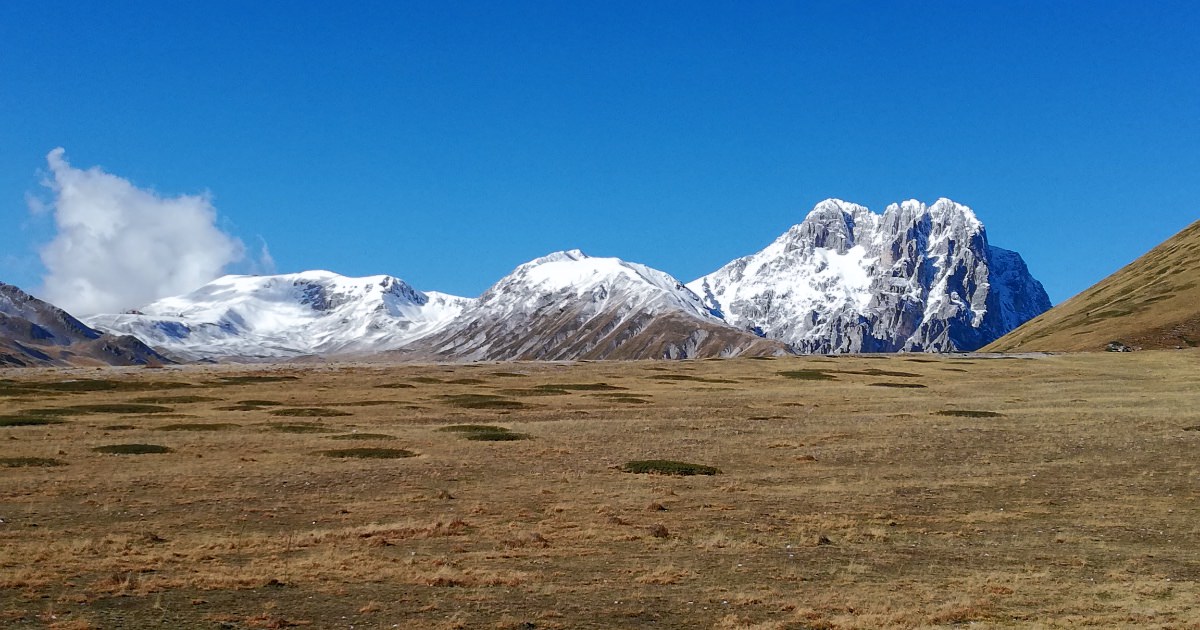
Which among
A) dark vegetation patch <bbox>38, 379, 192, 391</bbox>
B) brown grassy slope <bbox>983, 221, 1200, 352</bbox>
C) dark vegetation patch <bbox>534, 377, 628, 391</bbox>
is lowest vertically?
dark vegetation patch <bbox>38, 379, 192, 391</bbox>

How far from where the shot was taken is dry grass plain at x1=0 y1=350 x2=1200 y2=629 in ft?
71.4

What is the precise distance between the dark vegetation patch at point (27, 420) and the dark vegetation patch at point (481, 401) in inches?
1123

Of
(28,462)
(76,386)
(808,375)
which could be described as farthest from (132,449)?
(808,375)

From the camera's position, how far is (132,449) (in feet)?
153

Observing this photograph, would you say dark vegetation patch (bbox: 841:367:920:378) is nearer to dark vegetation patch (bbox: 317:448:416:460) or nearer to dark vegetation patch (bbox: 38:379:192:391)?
dark vegetation patch (bbox: 38:379:192:391)

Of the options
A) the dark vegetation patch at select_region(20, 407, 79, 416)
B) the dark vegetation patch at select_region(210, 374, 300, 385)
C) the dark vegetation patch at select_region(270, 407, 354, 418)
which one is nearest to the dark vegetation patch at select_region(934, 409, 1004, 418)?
the dark vegetation patch at select_region(270, 407, 354, 418)

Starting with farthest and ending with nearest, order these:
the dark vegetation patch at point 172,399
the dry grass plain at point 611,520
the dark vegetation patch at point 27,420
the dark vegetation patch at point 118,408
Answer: the dark vegetation patch at point 172,399, the dark vegetation patch at point 118,408, the dark vegetation patch at point 27,420, the dry grass plain at point 611,520

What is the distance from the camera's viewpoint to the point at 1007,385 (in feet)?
302

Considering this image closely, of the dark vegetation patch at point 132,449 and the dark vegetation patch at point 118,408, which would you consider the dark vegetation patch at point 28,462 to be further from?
the dark vegetation patch at point 118,408

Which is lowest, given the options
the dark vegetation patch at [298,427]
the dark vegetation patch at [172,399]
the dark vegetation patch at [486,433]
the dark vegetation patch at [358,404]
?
the dark vegetation patch at [298,427]

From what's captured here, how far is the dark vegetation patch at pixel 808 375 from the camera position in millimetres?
110619

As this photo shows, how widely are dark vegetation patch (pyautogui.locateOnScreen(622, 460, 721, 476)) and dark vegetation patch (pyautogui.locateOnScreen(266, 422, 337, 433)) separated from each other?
904 inches

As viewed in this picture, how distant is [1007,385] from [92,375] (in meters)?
106

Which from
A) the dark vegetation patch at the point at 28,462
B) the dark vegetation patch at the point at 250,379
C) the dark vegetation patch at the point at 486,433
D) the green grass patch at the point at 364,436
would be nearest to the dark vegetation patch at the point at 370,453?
the dark vegetation patch at the point at 486,433
